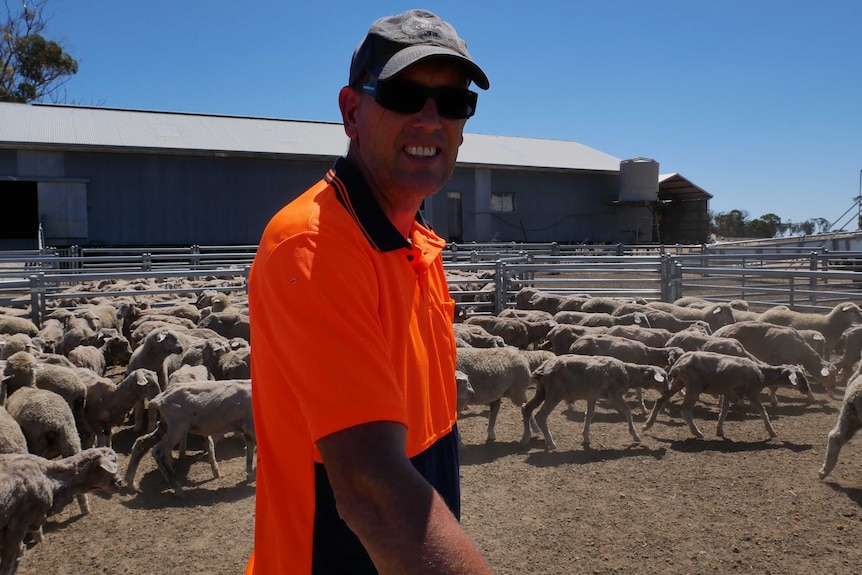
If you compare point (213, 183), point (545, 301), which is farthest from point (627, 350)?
point (213, 183)

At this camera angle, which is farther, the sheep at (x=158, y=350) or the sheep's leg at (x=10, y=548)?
the sheep at (x=158, y=350)

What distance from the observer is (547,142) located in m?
44.1

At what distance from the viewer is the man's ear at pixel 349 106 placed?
66.9 inches

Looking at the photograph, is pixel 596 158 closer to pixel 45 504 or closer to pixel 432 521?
pixel 45 504

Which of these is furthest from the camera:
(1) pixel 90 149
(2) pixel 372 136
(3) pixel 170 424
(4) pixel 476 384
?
(1) pixel 90 149

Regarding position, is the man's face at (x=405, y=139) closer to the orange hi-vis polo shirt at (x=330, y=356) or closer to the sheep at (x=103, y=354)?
the orange hi-vis polo shirt at (x=330, y=356)

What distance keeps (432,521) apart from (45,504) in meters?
4.79

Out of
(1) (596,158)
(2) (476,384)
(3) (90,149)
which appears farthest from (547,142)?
(2) (476,384)

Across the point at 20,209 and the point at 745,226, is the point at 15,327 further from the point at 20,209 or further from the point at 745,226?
the point at 745,226

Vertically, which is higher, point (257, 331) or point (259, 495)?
point (257, 331)

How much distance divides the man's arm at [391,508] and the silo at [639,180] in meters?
38.4

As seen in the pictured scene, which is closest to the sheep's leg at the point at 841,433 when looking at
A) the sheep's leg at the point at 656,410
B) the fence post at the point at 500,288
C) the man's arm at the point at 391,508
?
the sheep's leg at the point at 656,410

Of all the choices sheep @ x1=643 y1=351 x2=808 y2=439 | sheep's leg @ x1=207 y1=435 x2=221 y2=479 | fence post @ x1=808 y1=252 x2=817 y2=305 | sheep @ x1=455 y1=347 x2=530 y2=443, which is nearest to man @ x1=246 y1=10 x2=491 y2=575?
sheep's leg @ x1=207 y1=435 x2=221 y2=479

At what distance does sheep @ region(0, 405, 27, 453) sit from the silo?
35.4m
